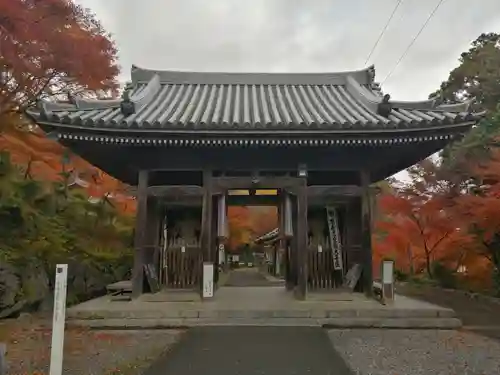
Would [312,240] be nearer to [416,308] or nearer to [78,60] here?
[416,308]

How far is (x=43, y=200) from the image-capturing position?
41.9ft

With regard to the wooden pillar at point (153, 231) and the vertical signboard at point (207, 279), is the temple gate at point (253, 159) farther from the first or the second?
the vertical signboard at point (207, 279)

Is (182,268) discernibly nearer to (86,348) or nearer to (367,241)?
(86,348)

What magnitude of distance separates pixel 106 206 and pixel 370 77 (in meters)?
9.73

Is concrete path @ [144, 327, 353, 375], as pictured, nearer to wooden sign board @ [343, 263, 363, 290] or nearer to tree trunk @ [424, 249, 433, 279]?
wooden sign board @ [343, 263, 363, 290]

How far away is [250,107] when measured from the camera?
11.2m

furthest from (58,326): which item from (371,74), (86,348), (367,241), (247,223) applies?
(247,223)

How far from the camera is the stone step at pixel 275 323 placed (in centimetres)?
791

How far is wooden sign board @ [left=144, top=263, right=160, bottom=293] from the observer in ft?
31.9

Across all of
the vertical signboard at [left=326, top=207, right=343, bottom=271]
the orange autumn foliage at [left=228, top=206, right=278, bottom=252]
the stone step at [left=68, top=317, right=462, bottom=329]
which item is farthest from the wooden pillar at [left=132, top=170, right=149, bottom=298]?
the orange autumn foliage at [left=228, top=206, right=278, bottom=252]

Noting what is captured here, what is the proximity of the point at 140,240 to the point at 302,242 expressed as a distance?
3379 mm

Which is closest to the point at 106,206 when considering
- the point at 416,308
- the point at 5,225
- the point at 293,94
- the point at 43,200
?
the point at 43,200

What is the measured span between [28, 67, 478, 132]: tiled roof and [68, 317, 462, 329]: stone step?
3.56 m

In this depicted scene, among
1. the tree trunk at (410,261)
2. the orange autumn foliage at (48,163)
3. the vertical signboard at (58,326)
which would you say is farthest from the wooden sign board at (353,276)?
the tree trunk at (410,261)
